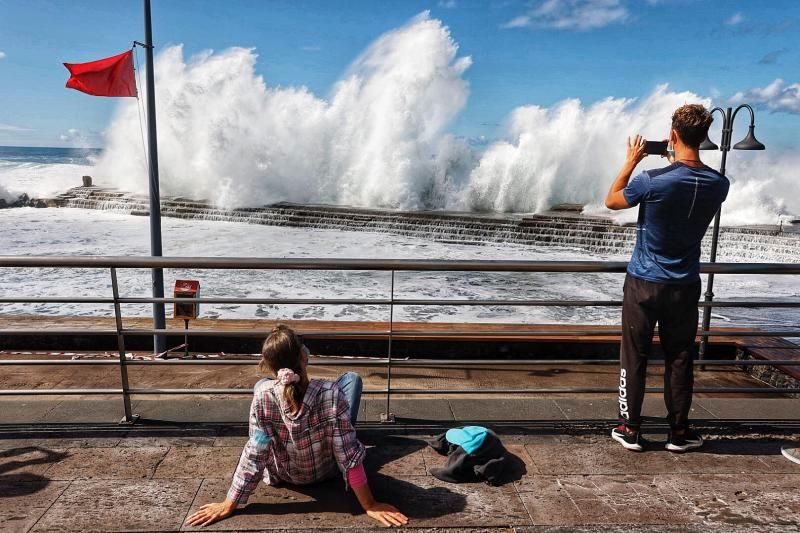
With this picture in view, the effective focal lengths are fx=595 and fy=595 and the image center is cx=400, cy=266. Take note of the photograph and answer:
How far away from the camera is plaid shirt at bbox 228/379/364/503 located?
2.72 metres

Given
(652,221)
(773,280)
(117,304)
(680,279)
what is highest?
(652,221)

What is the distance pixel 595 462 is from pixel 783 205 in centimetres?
3522

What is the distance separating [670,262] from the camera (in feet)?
10.4

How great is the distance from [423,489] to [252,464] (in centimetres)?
88

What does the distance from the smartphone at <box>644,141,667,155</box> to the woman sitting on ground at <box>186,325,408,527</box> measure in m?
2.11

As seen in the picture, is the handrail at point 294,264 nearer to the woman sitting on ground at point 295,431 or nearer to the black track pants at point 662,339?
the black track pants at point 662,339

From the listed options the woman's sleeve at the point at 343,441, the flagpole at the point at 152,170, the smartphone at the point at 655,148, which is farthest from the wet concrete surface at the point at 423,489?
the flagpole at the point at 152,170

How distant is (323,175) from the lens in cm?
3725

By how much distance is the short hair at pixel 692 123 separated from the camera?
3023mm

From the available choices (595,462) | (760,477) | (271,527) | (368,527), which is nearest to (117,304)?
(271,527)

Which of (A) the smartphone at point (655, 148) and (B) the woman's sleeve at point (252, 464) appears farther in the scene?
(A) the smartphone at point (655, 148)

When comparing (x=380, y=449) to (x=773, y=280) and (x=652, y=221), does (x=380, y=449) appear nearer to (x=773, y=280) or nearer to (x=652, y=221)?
(x=652, y=221)

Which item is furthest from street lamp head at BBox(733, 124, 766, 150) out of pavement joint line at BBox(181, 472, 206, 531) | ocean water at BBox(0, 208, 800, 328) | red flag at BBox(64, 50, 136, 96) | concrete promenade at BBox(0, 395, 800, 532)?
red flag at BBox(64, 50, 136, 96)

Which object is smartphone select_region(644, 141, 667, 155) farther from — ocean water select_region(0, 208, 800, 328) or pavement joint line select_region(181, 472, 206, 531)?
ocean water select_region(0, 208, 800, 328)
